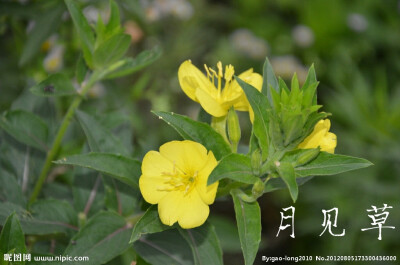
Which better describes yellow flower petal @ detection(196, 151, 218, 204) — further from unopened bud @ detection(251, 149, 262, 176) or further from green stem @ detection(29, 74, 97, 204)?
green stem @ detection(29, 74, 97, 204)

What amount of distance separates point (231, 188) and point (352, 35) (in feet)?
9.08

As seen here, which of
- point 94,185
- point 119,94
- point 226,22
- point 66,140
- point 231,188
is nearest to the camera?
point 231,188

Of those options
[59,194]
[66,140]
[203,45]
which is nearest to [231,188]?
[59,194]

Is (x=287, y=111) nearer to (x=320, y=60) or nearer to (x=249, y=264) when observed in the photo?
(x=249, y=264)

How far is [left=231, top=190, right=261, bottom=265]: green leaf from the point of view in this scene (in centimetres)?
88

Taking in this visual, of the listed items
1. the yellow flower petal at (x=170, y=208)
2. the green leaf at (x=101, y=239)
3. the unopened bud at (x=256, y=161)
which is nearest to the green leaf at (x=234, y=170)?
the unopened bud at (x=256, y=161)

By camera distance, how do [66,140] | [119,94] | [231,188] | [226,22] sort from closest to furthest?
[231,188]
[66,140]
[119,94]
[226,22]

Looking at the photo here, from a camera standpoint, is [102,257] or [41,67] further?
[41,67]

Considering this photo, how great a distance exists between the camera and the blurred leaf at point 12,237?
3.13ft

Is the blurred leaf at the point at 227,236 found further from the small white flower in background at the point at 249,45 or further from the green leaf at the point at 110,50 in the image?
the small white flower in background at the point at 249,45

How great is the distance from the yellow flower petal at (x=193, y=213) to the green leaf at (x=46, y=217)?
0.41 m

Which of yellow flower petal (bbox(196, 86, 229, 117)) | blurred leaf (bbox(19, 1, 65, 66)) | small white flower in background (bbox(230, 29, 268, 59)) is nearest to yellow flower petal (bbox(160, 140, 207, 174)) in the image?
yellow flower petal (bbox(196, 86, 229, 117))

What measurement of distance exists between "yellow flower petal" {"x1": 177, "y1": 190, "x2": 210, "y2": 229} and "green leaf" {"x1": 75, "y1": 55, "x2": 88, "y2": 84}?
54 cm

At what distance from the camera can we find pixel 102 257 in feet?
3.29
